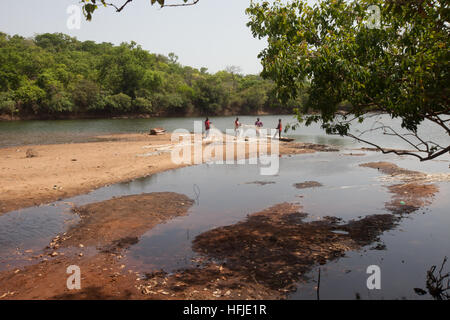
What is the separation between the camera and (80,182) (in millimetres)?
16141

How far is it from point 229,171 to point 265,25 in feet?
37.0

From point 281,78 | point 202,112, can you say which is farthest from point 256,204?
point 202,112

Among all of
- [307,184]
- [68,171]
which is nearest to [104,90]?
[68,171]

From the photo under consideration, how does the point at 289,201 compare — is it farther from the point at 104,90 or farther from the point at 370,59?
the point at 104,90

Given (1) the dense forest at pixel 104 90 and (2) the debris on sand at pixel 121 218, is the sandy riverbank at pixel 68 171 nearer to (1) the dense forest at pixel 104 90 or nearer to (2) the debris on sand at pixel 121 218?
(2) the debris on sand at pixel 121 218

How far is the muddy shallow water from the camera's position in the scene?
25.3 feet

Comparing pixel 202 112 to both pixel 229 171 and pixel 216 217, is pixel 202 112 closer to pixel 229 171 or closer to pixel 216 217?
pixel 229 171

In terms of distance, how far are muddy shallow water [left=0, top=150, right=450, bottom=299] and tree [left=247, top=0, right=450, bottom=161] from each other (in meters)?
2.78

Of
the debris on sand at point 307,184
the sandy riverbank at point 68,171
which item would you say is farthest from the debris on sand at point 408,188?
the sandy riverbank at point 68,171

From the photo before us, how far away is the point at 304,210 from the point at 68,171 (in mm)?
12598

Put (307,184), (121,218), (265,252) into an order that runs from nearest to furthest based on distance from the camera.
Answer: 1. (265,252)
2. (121,218)
3. (307,184)

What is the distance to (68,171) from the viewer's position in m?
18.2

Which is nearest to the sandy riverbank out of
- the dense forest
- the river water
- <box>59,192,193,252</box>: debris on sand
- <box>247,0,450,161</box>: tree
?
the river water

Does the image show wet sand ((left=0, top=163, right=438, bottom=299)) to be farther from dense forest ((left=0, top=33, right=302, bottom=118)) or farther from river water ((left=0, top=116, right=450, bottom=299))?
dense forest ((left=0, top=33, right=302, bottom=118))
